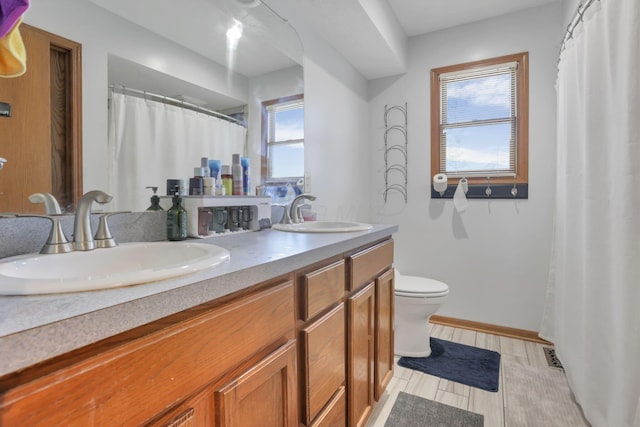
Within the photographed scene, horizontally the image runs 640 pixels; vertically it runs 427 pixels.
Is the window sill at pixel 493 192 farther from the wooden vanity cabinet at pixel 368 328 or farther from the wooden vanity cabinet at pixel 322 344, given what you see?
the wooden vanity cabinet at pixel 322 344

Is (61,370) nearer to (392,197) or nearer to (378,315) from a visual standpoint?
(378,315)

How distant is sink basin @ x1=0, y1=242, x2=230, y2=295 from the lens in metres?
0.49

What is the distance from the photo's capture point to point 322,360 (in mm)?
1008

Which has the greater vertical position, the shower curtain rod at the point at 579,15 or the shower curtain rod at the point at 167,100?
the shower curtain rod at the point at 579,15

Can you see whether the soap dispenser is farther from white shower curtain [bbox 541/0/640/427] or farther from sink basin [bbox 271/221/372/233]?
white shower curtain [bbox 541/0/640/427]

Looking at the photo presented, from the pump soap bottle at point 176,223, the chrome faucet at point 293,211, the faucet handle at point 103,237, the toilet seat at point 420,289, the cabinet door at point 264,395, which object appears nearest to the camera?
the cabinet door at point 264,395

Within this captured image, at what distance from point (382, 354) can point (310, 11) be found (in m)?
1.93

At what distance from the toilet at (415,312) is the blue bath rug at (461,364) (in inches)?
2.7

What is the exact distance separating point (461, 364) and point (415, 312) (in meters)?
0.43

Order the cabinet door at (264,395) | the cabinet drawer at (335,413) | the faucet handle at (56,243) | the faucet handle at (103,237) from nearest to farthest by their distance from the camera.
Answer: the cabinet door at (264,395), the faucet handle at (56,243), the faucet handle at (103,237), the cabinet drawer at (335,413)

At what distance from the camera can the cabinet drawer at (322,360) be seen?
3.03ft

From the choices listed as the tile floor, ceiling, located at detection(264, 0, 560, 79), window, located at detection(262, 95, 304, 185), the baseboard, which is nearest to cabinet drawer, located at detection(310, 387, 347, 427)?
the tile floor

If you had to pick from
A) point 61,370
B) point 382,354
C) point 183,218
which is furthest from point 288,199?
point 61,370

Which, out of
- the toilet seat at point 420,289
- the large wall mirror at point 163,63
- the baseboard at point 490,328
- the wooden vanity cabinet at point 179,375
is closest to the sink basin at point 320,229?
the large wall mirror at point 163,63
